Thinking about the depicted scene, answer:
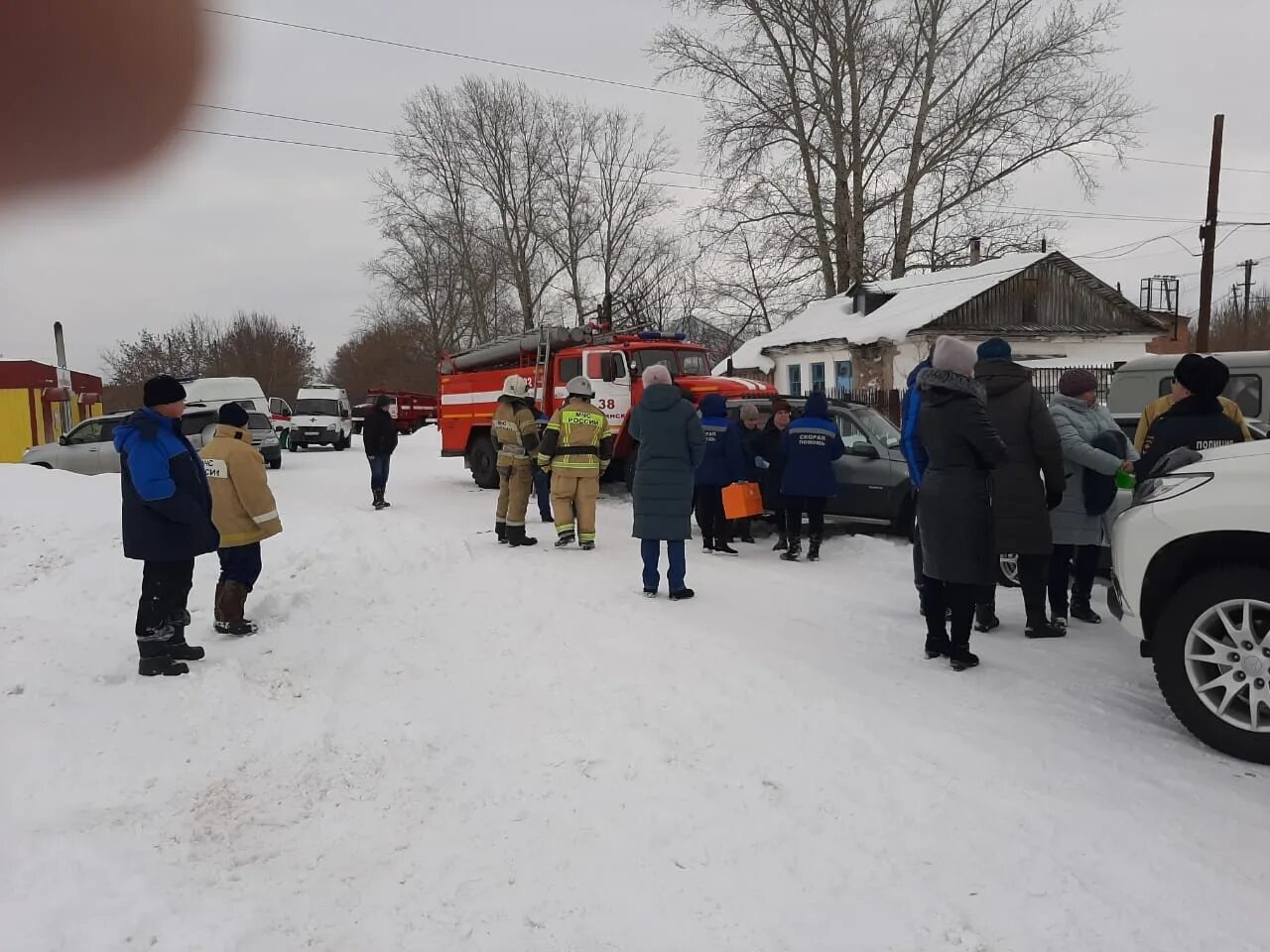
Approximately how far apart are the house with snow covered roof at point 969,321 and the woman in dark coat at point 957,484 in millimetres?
22906

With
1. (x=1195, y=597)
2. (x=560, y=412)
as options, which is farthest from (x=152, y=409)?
(x=1195, y=597)

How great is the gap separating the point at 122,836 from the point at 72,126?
349cm

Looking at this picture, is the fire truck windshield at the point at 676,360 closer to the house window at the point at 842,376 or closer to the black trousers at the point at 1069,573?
the black trousers at the point at 1069,573

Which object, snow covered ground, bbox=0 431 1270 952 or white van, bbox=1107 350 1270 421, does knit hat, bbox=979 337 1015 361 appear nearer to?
snow covered ground, bbox=0 431 1270 952

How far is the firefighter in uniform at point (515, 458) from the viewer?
9.47m

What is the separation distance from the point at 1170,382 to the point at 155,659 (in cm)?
1040

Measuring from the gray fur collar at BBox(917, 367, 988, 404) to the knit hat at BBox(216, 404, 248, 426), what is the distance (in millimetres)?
4566

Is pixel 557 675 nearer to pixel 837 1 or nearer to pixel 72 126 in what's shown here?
pixel 72 126

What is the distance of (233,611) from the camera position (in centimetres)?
616

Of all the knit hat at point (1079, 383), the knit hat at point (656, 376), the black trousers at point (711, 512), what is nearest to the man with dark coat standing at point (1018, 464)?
the knit hat at point (1079, 383)

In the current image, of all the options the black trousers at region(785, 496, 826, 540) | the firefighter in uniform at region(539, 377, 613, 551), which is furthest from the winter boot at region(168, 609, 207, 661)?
the black trousers at region(785, 496, 826, 540)

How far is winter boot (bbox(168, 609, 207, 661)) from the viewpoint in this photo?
17.7ft

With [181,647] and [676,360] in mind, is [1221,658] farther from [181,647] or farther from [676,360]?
[676,360]

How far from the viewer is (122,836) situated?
3.51m
